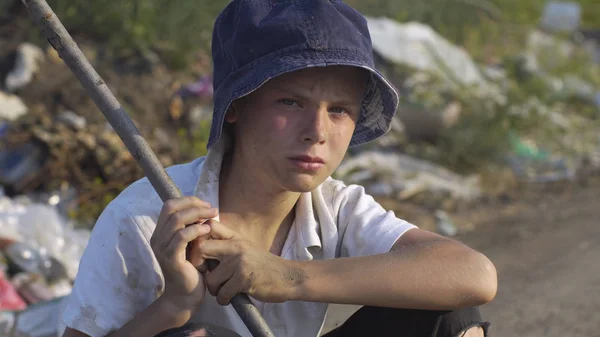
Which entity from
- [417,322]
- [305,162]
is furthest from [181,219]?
[417,322]

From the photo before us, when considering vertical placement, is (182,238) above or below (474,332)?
above

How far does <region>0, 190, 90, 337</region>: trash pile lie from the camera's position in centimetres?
287

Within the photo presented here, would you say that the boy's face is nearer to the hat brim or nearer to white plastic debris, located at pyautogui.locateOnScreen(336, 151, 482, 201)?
the hat brim

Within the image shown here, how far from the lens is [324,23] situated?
6.14 ft

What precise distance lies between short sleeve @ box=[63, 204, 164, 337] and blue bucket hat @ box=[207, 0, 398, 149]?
28 cm

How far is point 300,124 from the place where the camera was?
190 centimetres

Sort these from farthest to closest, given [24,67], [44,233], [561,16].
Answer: [561,16], [24,67], [44,233]

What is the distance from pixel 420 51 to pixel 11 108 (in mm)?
3513

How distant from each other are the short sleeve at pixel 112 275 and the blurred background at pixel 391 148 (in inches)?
38.9

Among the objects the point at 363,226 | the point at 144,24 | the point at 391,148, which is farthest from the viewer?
the point at 391,148

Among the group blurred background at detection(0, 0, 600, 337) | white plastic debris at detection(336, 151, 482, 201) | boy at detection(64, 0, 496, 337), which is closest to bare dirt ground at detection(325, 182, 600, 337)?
blurred background at detection(0, 0, 600, 337)

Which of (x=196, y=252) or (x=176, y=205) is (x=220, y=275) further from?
(x=176, y=205)

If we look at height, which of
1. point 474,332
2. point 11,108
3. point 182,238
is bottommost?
point 11,108

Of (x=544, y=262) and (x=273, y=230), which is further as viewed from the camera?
(x=544, y=262)
